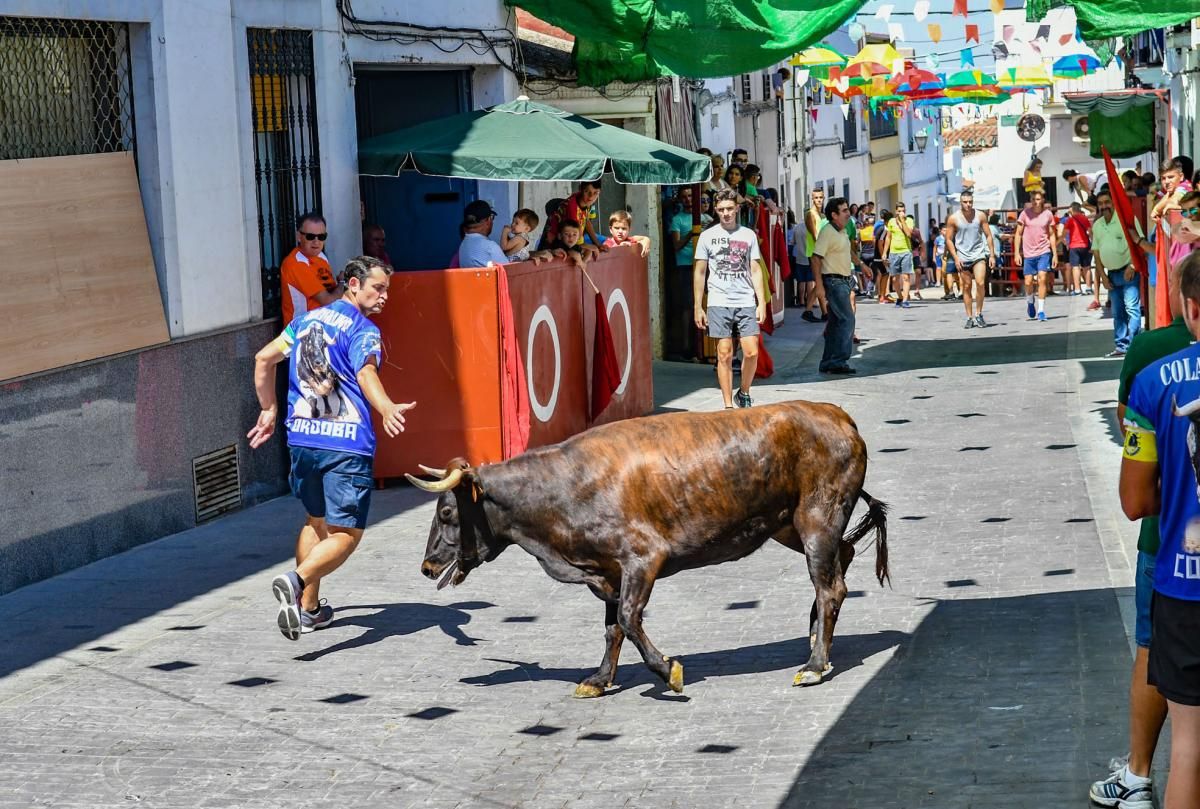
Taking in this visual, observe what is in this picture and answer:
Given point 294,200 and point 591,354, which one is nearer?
point 294,200

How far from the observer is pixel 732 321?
1465cm

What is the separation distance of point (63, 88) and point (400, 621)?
398cm

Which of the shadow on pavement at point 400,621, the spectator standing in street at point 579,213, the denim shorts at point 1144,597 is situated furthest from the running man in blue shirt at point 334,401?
the spectator standing in street at point 579,213

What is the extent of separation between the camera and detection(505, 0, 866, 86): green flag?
1416 centimetres

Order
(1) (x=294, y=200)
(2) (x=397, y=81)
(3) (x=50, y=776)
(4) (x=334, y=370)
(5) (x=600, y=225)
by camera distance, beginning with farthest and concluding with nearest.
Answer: (5) (x=600, y=225) < (2) (x=397, y=81) < (1) (x=294, y=200) < (4) (x=334, y=370) < (3) (x=50, y=776)

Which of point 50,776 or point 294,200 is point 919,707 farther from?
point 294,200

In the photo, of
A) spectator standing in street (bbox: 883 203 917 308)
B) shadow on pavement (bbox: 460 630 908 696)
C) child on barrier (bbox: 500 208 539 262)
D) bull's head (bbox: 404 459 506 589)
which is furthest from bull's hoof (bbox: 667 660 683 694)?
spectator standing in street (bbox: 883 203 917 308)

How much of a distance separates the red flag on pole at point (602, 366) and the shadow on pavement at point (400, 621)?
522cm

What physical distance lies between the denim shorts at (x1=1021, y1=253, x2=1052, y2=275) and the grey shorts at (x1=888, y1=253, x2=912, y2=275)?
3913mm

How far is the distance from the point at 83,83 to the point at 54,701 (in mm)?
4618

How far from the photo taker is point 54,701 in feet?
24.6

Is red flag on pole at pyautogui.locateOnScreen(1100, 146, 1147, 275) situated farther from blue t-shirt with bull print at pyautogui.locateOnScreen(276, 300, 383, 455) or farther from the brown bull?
blue t-shirt with bull print at pyautogui.locateOnScreen(276, 300, 383, 455)

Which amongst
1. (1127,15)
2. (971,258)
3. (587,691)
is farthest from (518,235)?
(971,258)

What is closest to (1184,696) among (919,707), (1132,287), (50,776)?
(919,707)
